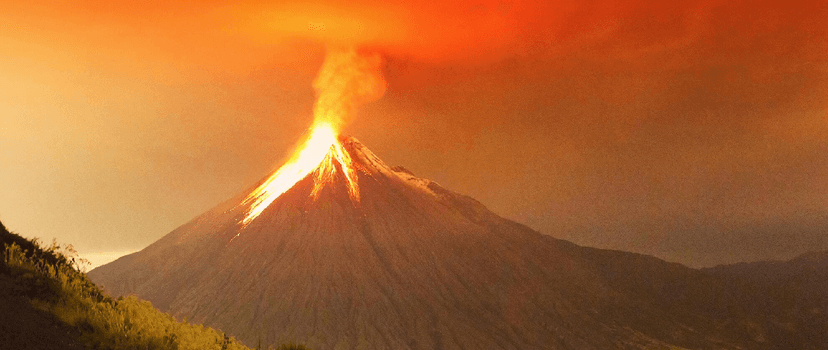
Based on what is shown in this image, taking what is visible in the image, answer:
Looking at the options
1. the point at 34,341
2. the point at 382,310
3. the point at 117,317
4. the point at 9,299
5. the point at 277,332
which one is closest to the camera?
the point at 34,341

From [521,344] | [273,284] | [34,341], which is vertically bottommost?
[34,341]

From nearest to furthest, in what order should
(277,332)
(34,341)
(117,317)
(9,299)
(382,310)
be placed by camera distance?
(34,341), (9,299), (117,317), (277,332), (382,310)

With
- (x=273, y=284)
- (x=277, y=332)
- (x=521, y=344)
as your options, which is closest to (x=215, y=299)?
(x=273, y=284)

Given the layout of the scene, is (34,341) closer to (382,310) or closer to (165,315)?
(165,315)

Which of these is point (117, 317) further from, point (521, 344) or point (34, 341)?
point (521, 344)

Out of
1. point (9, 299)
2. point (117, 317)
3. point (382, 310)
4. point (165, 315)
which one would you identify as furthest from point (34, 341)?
point (382, 310)

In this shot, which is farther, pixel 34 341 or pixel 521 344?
pixel 521 344

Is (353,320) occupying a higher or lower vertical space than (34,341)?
higher
